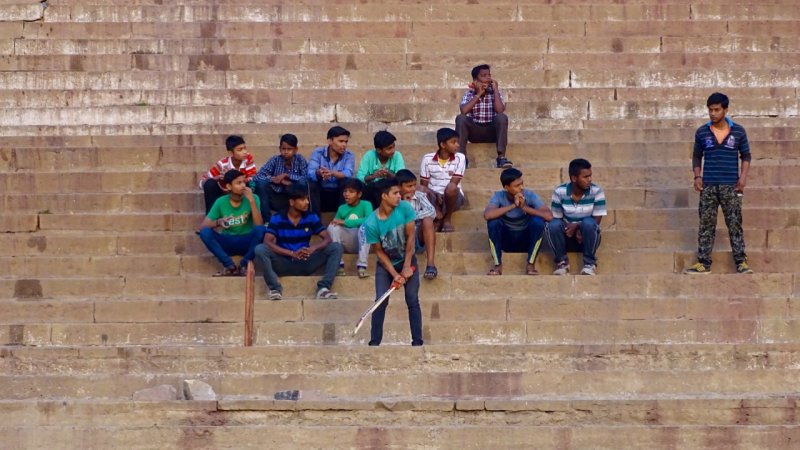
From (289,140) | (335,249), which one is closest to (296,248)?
(335,249)

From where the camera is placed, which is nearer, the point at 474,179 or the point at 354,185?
the point at 354,185

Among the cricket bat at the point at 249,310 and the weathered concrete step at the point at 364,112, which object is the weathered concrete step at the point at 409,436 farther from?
the weathered concrete step at the point at 364,112

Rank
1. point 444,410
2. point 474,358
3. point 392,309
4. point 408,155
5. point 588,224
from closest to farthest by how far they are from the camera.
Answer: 1. point 444,410
2. point 474,358
3. point 392,309
4. point 588,224
5. point 408,155

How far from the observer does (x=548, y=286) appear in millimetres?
13320

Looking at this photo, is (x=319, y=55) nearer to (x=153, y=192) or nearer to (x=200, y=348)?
(x=153, y=192)

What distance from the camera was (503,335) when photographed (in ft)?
42.5

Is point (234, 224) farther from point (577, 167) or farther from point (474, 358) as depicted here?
point (577, 167)

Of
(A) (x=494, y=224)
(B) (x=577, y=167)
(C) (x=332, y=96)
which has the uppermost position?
(C) (x=332, y=96)

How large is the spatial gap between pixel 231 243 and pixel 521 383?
3.20 meters

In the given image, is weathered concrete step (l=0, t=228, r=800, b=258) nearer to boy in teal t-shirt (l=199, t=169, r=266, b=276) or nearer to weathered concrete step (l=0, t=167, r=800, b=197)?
boy in teal t-shirt (l=199, t=169, r=266, b=276)

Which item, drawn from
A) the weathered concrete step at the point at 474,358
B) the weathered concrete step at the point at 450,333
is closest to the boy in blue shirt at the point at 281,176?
the weathered concrete step at the point at 450,333

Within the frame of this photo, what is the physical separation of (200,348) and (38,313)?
65.5 inches

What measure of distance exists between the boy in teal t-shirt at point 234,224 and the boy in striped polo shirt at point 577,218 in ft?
7.72

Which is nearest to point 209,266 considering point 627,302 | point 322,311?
point 322,311
